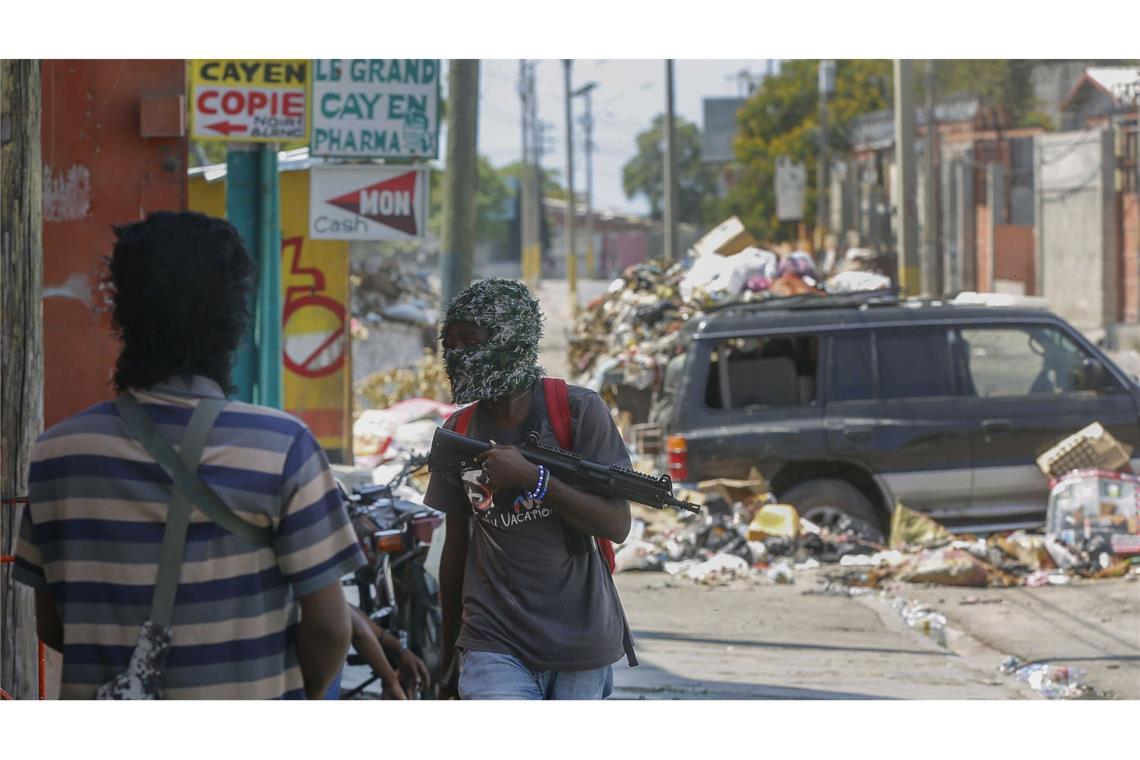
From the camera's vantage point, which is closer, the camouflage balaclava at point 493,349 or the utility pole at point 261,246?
the camouflage balaclava at point 493,349

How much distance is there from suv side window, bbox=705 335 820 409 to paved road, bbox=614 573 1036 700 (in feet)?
4.58

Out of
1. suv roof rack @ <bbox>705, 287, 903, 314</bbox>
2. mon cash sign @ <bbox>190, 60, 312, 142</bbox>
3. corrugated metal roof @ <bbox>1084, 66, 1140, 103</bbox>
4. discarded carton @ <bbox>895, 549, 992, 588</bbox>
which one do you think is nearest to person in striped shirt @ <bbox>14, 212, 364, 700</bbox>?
mon cash sign @ <bbox>190, 60, 312, 142</bbox>

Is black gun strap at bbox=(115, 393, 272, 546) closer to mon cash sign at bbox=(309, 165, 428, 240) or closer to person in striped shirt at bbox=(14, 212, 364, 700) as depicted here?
person in striped shirt at bbox=(14, 212, 364, 700)

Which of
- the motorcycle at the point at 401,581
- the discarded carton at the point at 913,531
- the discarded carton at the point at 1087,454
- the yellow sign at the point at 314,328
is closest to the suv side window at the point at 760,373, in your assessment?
the discarded carton at the point at 913,531

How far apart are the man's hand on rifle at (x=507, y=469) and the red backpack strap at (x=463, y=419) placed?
180 mm

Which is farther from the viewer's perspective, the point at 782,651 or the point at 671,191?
the point at 671,191

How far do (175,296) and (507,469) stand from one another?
1160mm

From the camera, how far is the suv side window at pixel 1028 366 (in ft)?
36.6

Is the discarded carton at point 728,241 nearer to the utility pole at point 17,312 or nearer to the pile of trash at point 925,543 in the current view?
the pile of trash at point 925,543

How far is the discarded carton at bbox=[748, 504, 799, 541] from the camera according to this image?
1095 centimetres

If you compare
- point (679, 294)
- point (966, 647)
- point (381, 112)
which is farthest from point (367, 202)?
point (679, 294)

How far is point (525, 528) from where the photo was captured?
Answer: 4.02 metres

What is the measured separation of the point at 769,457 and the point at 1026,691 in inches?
146

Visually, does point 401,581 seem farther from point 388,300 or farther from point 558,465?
point 388,300
